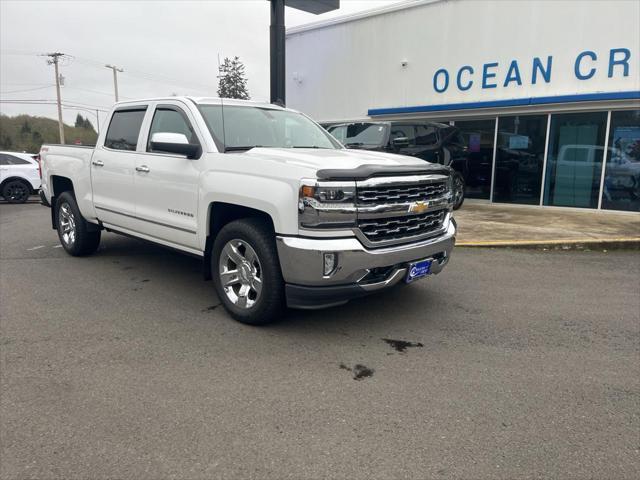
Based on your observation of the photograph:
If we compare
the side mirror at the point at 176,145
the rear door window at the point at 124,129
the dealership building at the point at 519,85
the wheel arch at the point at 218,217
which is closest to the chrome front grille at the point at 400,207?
the wheel arch at the point at 218,217

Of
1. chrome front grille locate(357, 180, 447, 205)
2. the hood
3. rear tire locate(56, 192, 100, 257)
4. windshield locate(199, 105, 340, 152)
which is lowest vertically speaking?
rear tire locate(56, 192, 100, 257)

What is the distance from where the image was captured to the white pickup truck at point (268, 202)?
12.4 feet

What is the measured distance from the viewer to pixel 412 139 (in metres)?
11.0

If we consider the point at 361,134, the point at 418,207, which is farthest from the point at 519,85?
the point at 418,207

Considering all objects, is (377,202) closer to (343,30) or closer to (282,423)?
(282,423)

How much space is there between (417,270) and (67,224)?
518cm

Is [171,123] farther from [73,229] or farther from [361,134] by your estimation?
[361,134]

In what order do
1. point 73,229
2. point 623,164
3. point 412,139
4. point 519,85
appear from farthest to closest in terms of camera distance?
point 519,85, point 623,164, point 412,139, point 73,229

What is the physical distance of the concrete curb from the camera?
26.1ft

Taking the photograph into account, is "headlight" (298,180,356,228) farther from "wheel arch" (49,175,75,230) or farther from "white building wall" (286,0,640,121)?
"white building wall" (286,0,640,121)

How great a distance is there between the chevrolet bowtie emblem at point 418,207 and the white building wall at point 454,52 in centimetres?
941

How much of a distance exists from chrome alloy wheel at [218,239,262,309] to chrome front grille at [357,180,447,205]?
1.04 meters

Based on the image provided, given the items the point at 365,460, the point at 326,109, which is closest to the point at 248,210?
the point at 365,460

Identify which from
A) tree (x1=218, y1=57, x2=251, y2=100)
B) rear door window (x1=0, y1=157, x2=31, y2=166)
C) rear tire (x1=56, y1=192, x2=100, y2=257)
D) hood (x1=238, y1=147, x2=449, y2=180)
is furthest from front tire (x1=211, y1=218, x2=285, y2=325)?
tree (x1=218, y1=57, x2=251, y2=100)
